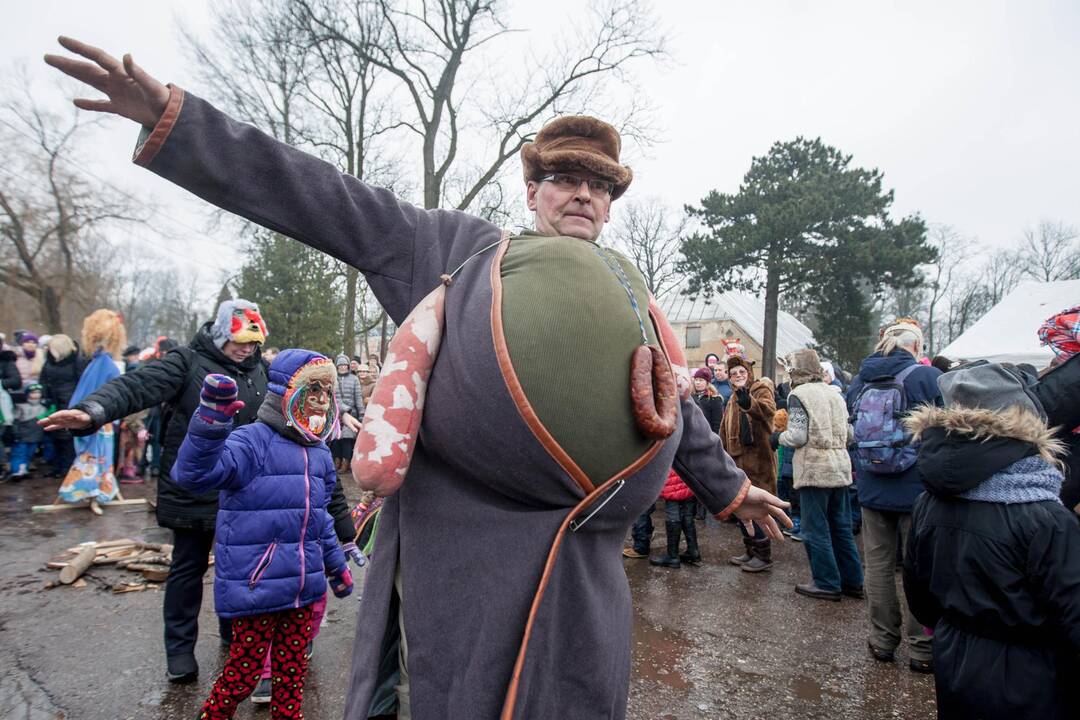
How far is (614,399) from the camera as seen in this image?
129 centimetres

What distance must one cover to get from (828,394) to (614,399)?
14.7 feet

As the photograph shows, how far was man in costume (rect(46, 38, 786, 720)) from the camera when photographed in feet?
3.92

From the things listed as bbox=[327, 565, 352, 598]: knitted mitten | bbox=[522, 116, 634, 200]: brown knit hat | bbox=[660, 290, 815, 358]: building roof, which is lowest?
bbox=[327, 565, 352, 598]: knitted mitten

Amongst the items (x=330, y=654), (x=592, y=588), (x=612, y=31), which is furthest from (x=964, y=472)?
(x=612, y=31)

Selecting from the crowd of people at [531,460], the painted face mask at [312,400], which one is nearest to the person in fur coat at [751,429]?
the crowd of people at [531,460]

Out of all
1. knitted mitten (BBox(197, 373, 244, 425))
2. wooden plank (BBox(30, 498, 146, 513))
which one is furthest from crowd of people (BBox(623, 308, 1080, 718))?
wooden plank (BBox(30, 498, 146, 513))

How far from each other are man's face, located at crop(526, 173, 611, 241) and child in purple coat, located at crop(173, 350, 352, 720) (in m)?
1.61

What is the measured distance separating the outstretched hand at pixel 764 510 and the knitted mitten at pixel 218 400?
5.87 feet

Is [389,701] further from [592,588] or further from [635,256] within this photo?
[635,256]

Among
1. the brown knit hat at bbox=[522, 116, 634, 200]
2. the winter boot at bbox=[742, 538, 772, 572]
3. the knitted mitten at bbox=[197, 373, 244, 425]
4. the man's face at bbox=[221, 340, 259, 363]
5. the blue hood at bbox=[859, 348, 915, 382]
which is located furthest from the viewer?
the winter boot at bbox=[742, 538, 772, 572]

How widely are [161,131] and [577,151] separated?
0.91 metres

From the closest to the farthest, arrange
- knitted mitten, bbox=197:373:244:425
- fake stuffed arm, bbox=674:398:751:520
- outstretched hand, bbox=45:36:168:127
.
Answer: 1. outstretched hand, bbox=45:36:168:127
2. fake stuffed arm, bbox=674:398:751:520
3. knitted mitten, bbox=197:373:244:425

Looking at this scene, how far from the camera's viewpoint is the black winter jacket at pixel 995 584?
2.07 m

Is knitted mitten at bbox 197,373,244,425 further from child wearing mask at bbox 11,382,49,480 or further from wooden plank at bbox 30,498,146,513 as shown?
child wearing mask at bbox 11,382,49,480
